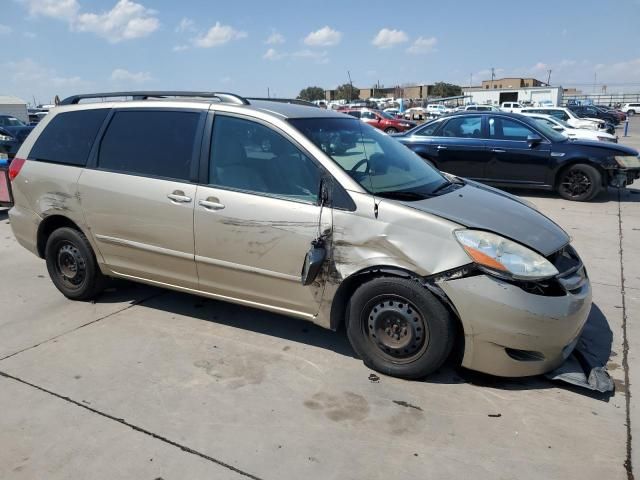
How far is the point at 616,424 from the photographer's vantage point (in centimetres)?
281

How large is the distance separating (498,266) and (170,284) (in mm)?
2473

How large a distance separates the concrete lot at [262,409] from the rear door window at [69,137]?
136cm

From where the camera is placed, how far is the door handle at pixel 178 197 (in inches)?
145

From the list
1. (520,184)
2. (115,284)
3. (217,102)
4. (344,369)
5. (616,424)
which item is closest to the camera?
(616,424)

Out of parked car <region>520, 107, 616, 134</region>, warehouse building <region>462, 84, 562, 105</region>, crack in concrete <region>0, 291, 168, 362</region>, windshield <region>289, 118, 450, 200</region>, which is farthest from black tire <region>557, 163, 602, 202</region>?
warehouse building <region>462, 84, 562, 105</region>

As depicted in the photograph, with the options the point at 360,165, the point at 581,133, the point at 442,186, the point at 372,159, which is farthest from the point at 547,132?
the point at 360,165

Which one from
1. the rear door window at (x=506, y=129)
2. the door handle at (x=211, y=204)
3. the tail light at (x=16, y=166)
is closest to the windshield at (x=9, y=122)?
the tail light at (x=16, y=166)

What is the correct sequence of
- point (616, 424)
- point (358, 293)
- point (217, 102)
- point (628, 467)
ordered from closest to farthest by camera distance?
1. point (628, 467)
2. point (616, 424)
3. point (358, 293)
4. point (217, 102)

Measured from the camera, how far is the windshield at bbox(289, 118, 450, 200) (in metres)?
3.41

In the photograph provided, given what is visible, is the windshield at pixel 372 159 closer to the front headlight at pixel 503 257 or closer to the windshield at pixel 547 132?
the front headlight at pixel 503 257

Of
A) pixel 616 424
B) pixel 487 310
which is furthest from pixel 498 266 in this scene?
pixel 616 424

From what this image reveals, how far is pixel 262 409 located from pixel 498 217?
1.92m

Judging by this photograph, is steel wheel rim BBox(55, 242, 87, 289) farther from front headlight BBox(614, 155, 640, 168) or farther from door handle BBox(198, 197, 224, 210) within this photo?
Result: front headlight BBox(614, 155, 640, 168)

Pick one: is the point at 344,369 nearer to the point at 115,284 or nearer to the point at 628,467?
the point at 628,467
